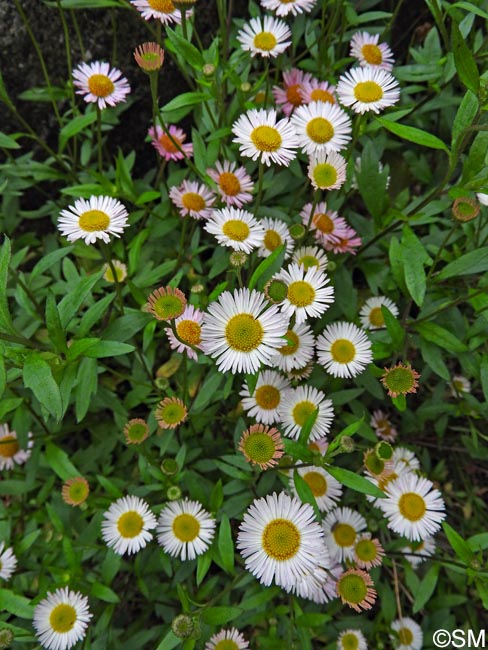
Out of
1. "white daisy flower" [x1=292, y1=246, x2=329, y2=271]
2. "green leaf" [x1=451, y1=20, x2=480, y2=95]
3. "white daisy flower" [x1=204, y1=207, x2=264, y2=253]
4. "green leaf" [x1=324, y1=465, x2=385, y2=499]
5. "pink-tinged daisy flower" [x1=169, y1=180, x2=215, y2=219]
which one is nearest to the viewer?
"green leaf" [x1=451, y1=20, x2=480, y2=95]

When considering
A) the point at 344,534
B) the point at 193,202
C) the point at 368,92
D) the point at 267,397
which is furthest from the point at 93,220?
the point at 344,534

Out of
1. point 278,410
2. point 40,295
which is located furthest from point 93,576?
point 40,295

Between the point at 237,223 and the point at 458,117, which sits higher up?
the point at 458,117

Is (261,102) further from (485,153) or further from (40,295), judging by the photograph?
(40,295)

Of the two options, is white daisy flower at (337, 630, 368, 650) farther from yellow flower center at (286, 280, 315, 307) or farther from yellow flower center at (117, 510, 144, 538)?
yellow flower center at (286, 280, 315, 307)

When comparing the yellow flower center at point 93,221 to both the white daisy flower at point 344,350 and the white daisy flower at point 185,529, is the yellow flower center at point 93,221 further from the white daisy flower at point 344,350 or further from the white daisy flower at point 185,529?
the white daisy flower at point 185,529

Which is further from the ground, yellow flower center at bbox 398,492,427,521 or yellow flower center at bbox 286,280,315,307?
yellow flower center at bbox 286,280,315,307

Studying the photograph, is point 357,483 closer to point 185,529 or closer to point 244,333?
point 244,333

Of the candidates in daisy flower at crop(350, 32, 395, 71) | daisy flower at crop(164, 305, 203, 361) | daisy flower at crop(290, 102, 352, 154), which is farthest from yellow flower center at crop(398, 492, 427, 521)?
daisy flower at crop(350, 32, 395, 71)
